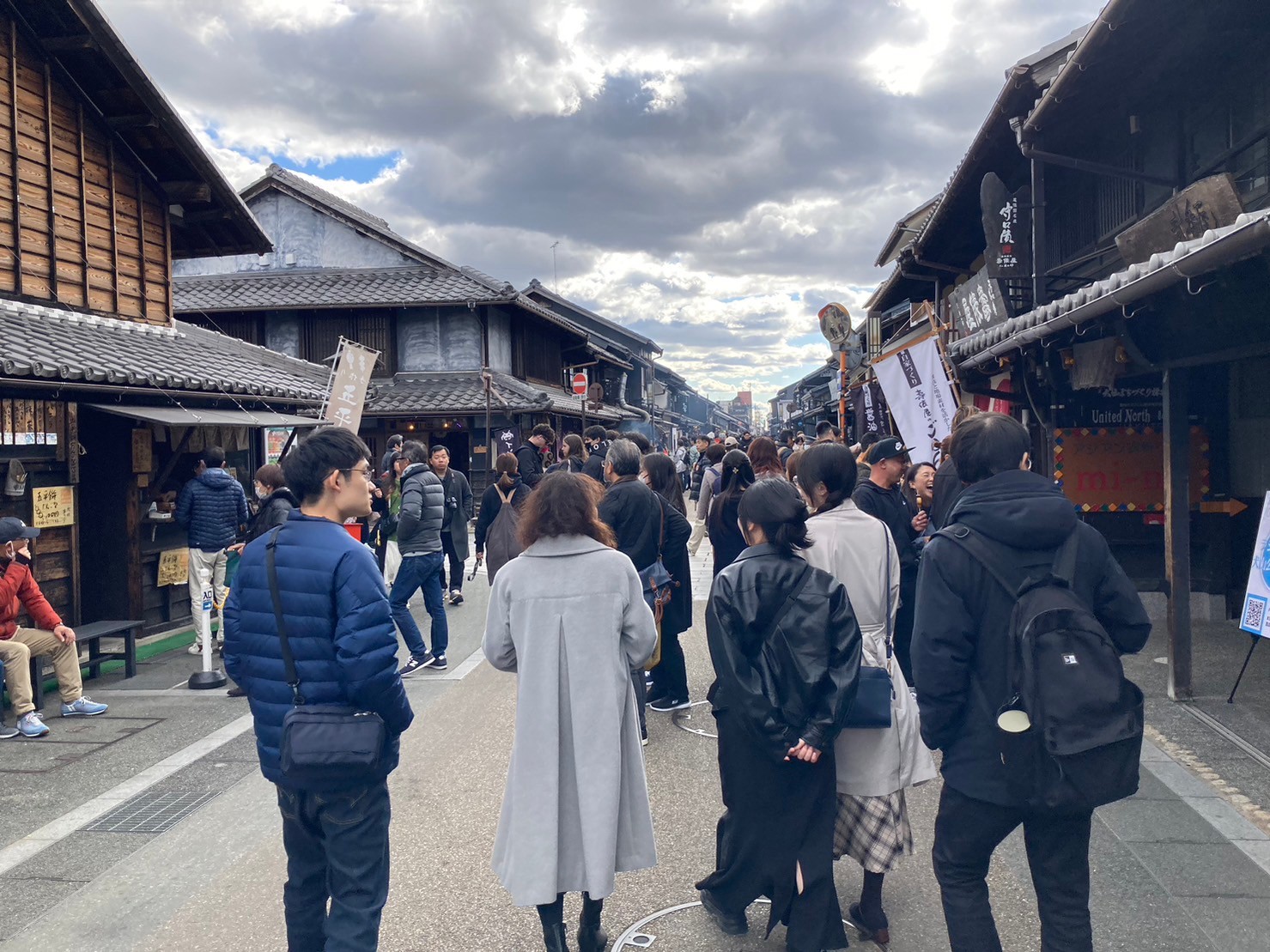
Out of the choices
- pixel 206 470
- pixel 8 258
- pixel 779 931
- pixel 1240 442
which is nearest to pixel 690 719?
pixel 779 931

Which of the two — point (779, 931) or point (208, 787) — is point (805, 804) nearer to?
point (779, 931)

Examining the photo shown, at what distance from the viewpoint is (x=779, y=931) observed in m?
3.45

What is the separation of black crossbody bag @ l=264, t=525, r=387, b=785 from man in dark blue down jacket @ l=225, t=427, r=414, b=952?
3 cm

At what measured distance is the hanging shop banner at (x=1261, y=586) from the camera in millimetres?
5473

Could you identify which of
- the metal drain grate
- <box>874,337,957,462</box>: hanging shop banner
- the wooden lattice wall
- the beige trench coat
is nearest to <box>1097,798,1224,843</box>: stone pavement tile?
the beige trench coat

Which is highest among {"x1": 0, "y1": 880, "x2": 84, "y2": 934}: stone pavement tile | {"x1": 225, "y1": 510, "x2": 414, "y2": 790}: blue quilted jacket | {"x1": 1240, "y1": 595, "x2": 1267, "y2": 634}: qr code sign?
{"x1": 225, "y1": 510, "x2": 414, "y2": 790}: blue quilted jacket

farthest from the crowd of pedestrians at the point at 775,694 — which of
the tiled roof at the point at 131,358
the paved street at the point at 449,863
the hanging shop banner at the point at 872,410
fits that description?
the hanging shop banner at the point at 872,410

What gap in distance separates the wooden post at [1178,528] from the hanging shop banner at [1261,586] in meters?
0.43

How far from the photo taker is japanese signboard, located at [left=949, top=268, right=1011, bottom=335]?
31.3ft

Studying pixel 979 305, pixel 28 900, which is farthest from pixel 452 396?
pixel 28 900

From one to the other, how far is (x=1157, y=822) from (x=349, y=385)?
33.1 ft

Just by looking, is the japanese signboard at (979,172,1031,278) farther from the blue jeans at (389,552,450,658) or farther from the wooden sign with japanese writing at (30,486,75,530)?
the wooden sign with japanese writing at (30,486,75,530)

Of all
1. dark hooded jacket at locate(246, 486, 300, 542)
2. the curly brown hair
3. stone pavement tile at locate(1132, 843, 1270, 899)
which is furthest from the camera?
dark hooded jacket at locate(246, 486, 300, 542)

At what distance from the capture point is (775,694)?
3008 mm
